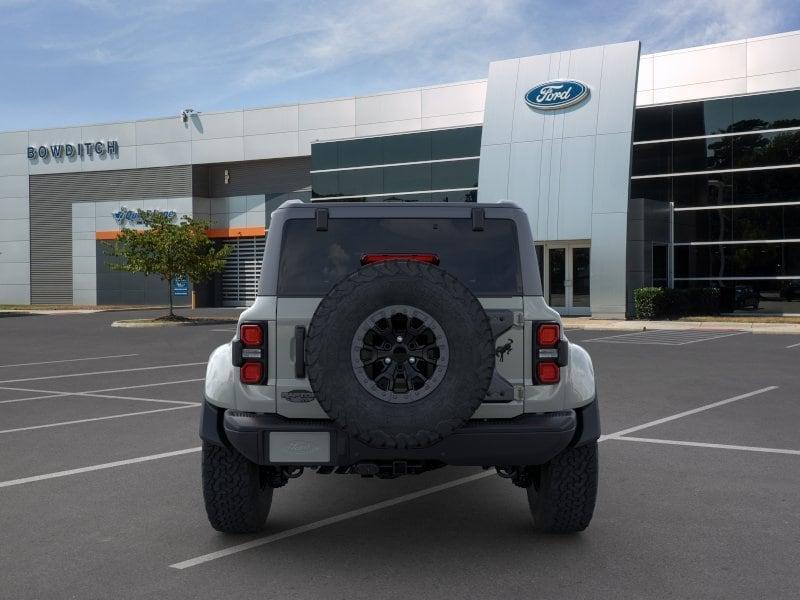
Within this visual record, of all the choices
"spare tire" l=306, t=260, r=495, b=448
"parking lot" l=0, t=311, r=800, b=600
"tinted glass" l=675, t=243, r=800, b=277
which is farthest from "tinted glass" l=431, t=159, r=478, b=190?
"spare tire" l=306, t=260, r=495, b=448

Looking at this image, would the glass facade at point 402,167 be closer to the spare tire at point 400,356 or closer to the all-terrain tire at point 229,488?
the all-terrain tire at point 229,488

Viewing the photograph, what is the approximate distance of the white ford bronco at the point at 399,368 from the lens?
4070 mm

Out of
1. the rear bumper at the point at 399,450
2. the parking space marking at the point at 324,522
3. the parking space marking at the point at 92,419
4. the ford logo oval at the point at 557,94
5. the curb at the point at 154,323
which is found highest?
the ford logo oval at the point at 557,94

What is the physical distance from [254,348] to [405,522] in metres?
1.54

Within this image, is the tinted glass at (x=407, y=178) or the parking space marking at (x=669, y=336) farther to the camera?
the tinted glass at (x=407, y=178)

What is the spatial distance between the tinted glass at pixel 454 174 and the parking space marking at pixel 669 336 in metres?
12.4

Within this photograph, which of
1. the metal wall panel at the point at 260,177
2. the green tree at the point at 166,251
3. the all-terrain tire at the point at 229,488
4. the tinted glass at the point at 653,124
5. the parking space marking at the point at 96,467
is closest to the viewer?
the all-terrain tire at the point at 229,488

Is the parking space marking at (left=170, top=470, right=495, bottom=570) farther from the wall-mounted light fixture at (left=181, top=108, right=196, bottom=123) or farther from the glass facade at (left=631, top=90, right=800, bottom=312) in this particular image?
the wall-mounted light fixture at (left=181, top=108, right=196, bottom=123)

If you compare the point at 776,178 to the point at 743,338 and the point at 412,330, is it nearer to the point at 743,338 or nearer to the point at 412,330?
the point at 743,338

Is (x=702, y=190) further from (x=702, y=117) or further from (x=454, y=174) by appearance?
(x=454, y=174)

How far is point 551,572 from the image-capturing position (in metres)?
4.27

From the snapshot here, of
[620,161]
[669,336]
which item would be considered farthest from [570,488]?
[620,161]

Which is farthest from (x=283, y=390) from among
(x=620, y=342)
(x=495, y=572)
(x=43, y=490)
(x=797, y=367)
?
(x=620, y=342)

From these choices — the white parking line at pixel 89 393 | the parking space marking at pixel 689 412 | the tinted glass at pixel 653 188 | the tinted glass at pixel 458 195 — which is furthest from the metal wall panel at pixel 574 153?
the white parking line at pixel 89 393
